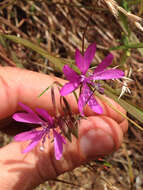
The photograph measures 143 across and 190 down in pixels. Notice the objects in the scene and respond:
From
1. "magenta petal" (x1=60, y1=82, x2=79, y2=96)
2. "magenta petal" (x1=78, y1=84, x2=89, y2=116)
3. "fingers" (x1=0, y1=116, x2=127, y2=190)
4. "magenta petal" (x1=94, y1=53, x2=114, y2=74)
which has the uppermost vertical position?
"magenta petal" (x1=94, y1=53, x2=114, y2=74)

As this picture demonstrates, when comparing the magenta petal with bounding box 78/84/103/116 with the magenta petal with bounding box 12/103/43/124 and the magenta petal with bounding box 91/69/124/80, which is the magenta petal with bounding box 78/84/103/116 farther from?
the magenta petal with bounding box 12/103/43/124

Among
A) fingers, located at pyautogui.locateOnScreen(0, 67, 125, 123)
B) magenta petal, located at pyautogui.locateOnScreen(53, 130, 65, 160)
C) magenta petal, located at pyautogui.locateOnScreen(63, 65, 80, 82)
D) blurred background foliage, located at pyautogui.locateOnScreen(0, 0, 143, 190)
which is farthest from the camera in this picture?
blurred background foliage, located at pyautogui.locateOnScreen(0, 0, 143, 190)

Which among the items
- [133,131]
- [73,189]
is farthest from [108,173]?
[133,131]

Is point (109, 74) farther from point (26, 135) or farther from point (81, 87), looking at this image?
point (26, 135)

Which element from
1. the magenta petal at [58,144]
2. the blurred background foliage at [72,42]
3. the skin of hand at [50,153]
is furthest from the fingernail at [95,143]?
the blurred background foliage at [72,42]

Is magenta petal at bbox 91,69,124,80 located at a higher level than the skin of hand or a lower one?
higher

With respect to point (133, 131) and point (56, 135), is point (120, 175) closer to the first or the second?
point (133, 131)

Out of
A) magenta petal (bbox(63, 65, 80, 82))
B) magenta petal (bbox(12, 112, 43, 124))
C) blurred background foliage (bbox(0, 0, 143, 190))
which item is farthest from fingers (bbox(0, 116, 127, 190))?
blurred background foliage (bbox(0, 0, 143, 190))
